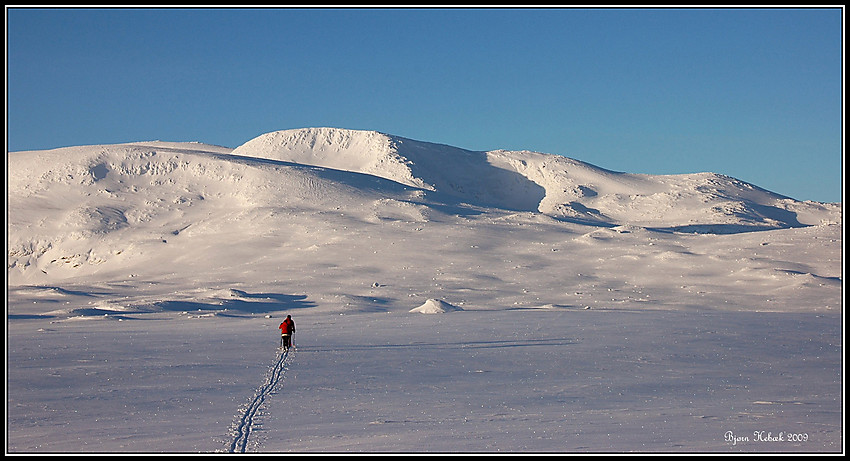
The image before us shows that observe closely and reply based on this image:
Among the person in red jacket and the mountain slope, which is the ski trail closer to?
the person in red jacket

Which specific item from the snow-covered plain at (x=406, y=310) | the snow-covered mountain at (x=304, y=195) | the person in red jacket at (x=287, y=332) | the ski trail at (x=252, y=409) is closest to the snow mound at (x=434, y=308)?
the snow-covered plain at (x=406, y=310)

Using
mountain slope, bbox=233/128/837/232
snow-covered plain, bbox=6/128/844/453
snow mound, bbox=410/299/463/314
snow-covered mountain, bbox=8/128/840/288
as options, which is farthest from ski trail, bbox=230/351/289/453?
mountain slope, bbox=233/128/837/232

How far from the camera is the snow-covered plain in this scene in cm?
995

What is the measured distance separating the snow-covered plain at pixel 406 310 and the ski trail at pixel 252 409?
6 centimetres

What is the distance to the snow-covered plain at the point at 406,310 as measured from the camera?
32.6 feet

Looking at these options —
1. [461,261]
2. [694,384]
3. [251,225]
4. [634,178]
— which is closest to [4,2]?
[694,384]

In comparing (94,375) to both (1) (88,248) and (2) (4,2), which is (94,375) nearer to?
(2) (4,2)

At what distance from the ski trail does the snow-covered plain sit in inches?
2.3

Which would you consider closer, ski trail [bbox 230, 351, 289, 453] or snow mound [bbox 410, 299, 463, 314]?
ski trail [bbox 230, 351, 289, 453]

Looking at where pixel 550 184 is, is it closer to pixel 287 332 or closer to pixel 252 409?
pixel 287 332

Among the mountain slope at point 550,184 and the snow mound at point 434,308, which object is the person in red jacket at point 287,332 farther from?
the mountain slope at point 550,184

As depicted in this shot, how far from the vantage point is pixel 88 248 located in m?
58.4

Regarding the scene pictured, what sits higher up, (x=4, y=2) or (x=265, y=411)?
(x=4, y=2)

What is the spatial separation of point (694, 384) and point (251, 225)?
49023mm
